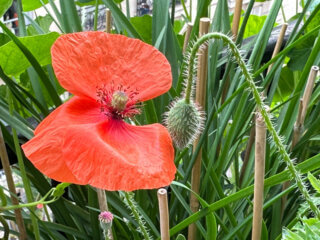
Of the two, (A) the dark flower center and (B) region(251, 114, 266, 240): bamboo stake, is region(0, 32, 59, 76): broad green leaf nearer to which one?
(A) the dark flower center

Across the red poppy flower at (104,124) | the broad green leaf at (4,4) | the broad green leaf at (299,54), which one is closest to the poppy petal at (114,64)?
the red poppy flower at (104,124)

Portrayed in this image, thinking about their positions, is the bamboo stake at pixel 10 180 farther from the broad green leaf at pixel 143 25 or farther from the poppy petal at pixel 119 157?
the broad green leaf at pixel 143 25

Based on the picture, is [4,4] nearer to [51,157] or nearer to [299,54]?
[51,157]

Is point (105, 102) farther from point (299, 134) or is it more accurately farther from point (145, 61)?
point (299, 134)

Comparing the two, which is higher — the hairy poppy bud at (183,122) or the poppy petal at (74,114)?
the poppy petal at (74,114)

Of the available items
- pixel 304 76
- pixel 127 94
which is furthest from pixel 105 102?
pixel 304 76

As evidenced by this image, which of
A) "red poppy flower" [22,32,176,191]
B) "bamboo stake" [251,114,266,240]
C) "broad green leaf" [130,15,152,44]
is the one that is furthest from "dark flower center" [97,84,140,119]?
"broad green leaf" [130,15,152,44]
